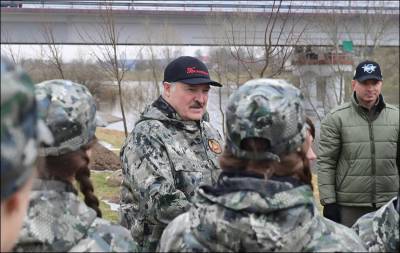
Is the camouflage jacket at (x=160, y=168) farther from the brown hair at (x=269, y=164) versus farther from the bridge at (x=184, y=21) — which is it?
the bridge at (x=184, y=21)

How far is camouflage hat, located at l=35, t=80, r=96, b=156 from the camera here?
1903 millimetres

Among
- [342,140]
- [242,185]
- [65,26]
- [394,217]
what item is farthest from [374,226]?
[65,26]

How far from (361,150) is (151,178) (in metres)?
1.96

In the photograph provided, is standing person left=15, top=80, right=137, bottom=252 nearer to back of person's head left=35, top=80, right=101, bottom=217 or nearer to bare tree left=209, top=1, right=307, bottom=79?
back of person's head left=35, top=80, right=101, bottom=217

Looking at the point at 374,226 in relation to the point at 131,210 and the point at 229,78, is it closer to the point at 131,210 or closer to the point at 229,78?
the point at 131,210

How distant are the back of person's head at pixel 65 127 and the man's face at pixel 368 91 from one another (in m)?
2.71

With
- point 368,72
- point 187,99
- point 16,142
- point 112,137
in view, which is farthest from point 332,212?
point 112,137

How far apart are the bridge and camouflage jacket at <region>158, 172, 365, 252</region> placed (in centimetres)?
1036

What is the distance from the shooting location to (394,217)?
200 cm

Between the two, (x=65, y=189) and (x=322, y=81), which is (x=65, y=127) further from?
(x=322, y=81)

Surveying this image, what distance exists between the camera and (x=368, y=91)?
422 cm

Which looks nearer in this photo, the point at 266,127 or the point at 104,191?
the point at 266,127

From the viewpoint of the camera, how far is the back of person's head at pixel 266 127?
1.80 meters

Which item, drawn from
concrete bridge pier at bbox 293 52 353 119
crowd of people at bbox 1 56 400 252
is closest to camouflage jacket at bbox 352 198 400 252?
crowd of people at bbox 1 56 400 252
